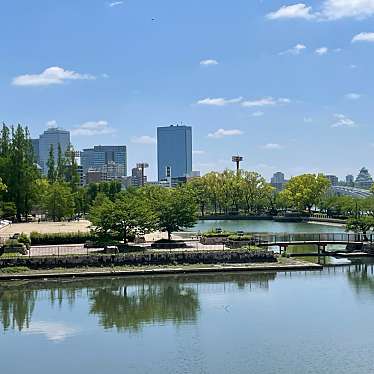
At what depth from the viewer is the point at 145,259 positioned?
131 ft

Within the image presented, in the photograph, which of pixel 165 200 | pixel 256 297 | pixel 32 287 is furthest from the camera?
pixel 165 200

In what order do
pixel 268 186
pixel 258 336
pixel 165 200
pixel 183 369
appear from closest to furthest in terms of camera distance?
1. pixel 183 369
2. pixel 258 336
3. pixel 165 200
4. pixel 268 186

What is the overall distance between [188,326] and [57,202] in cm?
4640

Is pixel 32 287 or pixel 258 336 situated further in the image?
pixel 32 287

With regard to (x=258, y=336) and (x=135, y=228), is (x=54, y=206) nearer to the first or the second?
(x=135, y=228)

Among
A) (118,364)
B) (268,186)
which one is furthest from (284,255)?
(268,186)

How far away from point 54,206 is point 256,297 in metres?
42.3

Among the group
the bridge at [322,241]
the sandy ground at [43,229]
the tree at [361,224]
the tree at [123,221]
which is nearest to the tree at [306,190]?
the sandy ground at [43,229]

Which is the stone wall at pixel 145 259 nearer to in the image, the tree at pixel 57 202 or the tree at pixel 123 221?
the tree at pixel 123 221

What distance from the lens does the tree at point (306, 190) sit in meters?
102

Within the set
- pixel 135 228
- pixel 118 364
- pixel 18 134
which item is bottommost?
pixel 118 364

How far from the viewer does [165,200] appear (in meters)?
47.6

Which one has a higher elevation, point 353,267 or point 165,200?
point 165,200

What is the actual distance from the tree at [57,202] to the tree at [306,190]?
42.9 meters
